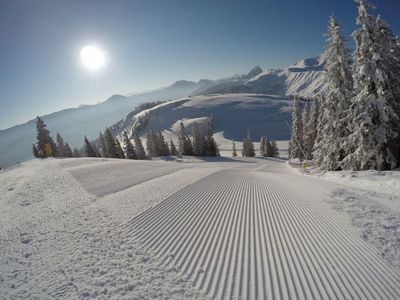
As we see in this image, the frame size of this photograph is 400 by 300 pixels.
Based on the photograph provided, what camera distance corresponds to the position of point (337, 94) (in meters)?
23.1

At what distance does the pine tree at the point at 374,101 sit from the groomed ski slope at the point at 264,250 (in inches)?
406

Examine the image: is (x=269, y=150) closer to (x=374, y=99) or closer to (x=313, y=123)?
(x=313, y=123)

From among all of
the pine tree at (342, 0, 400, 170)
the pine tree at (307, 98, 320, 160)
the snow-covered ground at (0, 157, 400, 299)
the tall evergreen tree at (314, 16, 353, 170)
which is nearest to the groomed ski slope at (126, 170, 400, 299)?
the snow-covered ground at (0, 157, 400, 299)

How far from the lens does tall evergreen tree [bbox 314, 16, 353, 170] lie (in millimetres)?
22734

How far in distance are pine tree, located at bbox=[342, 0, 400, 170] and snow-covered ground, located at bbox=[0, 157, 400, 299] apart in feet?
23.4

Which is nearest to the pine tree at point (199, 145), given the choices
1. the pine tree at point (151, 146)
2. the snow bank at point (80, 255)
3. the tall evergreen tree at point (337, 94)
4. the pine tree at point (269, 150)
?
the pine tree at point (151, 146)

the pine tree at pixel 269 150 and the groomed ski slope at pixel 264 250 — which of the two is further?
the pine tree at pixel 269 150

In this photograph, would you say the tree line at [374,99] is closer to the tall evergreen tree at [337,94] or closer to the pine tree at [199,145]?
the tall evergreen tree at [337,94]

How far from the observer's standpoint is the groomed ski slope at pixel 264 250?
19.8 ft

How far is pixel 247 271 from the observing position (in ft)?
21.9

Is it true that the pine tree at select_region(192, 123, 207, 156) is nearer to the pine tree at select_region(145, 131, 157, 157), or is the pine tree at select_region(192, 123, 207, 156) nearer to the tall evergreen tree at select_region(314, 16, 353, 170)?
the pine tree at select_region(145, 131, 157, 157)

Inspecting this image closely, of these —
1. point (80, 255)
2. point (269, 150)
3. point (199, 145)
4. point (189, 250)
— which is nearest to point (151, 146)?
point (199, 145)

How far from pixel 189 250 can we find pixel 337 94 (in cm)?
2165

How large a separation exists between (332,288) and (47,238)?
9.36m
